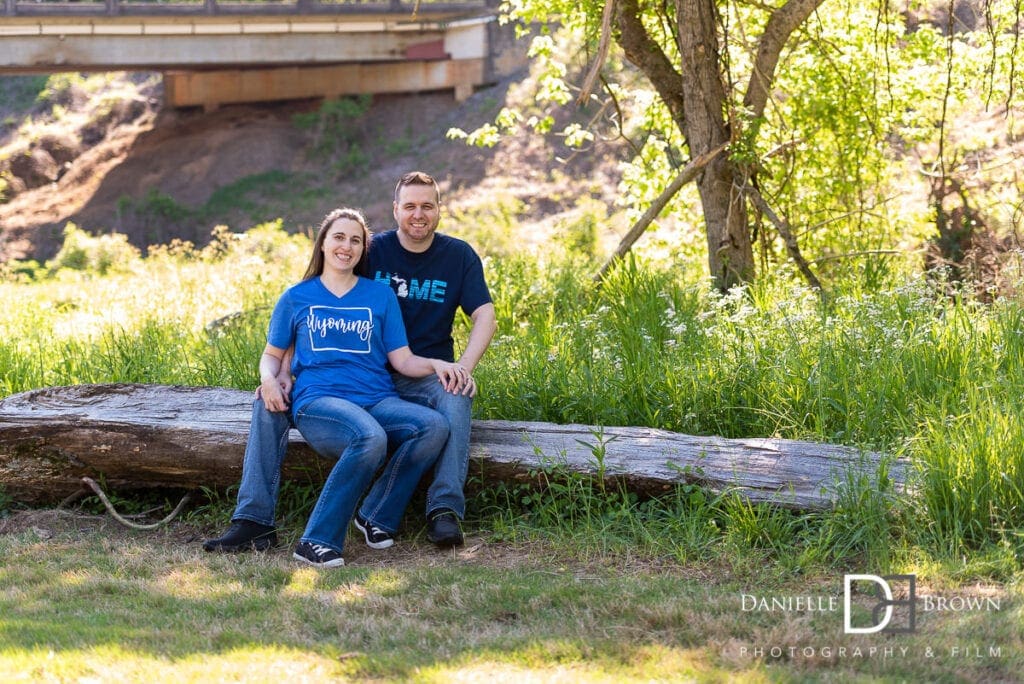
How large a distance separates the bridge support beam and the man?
26.3m

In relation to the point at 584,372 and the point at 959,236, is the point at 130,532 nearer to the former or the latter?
the point at 584,372

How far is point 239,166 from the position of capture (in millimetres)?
31719

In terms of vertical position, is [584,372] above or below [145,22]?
below

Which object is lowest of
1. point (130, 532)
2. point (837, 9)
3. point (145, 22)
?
point (130, 532)

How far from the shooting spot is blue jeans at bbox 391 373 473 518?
208 inches

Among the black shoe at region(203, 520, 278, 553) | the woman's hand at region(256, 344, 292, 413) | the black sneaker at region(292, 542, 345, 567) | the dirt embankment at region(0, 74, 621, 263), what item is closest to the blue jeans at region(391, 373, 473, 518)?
the black sneaker at region(292, 542, 345, 567)

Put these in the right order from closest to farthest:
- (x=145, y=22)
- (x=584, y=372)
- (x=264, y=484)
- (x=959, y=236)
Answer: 1. (x=264, y=484)
2. (x=584, y=372)
3. (x=959, y=236)
4. (x=145, y=22)

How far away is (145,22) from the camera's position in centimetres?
2780

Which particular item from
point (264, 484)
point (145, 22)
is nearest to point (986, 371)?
point (264, 484)

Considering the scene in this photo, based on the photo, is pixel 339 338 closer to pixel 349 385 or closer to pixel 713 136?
pixel 349 385

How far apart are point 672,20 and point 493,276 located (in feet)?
8.48

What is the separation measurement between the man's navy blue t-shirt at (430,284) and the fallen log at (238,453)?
1.69 feet

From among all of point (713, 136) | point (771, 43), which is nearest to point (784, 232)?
point (713, 136)

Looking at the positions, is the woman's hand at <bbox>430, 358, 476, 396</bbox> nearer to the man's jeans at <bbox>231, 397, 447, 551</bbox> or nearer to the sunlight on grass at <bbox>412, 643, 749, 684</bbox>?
the man's jeans at <bbox>231, 397, 447, 551</bbox>
